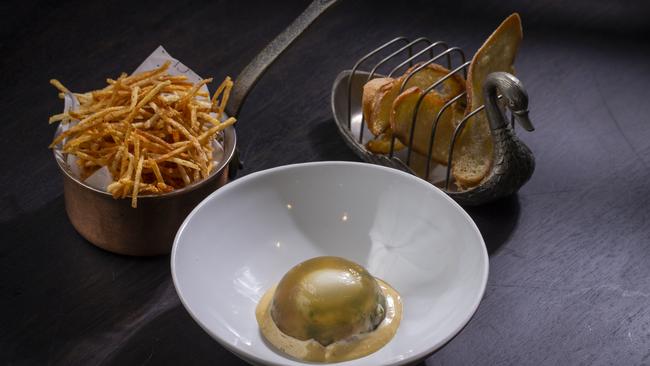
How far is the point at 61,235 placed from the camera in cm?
114

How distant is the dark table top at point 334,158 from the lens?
39.8 inches

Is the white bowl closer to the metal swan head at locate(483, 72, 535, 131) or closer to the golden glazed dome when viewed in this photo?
the golden glazed dome

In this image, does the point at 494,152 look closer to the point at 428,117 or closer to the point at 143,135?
the point at 428,117

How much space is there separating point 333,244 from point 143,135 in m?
0.27

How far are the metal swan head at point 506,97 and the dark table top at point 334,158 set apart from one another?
0.16 metres

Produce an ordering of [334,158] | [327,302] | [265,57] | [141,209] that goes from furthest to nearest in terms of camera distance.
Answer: [334,158], [265,57], [141,209], [327,302]

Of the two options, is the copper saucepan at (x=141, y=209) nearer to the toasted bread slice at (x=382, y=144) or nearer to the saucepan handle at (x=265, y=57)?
the saucepan handle at (x=265, y=57)

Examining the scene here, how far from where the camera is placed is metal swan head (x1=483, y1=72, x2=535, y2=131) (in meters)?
1.05

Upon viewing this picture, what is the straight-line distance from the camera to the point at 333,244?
104 cm

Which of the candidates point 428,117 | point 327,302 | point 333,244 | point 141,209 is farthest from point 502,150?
point 141,209

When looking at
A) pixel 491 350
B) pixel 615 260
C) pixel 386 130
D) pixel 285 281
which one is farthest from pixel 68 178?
pixel 615 260

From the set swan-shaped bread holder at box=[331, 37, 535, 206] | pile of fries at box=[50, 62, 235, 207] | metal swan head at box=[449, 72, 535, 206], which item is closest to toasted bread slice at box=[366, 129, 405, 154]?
swan-shaped bread holder at box=[331, 37, 535, 206]

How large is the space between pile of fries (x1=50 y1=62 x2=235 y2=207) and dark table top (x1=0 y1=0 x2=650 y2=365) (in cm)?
14

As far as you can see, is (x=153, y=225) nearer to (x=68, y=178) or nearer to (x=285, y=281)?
(x=68, y=178)
